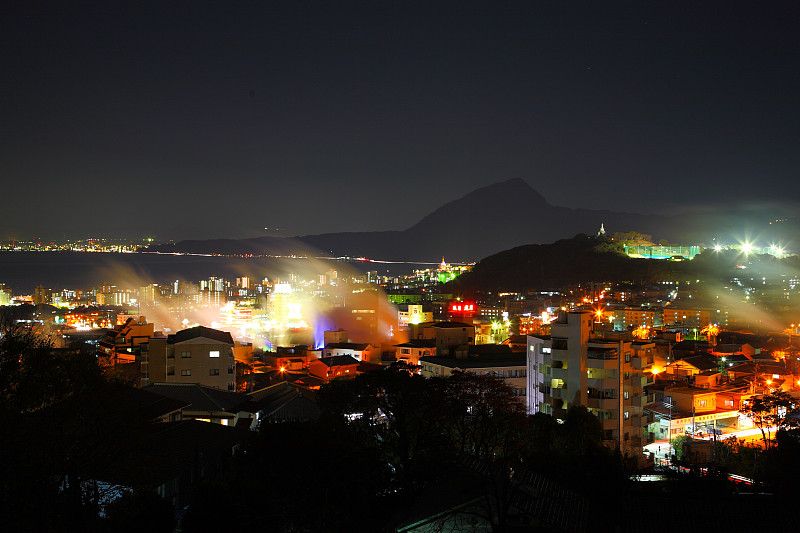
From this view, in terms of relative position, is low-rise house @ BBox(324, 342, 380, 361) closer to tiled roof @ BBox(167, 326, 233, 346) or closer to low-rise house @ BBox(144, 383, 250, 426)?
tiled roof @ BBox(167, 326, 233, 346)

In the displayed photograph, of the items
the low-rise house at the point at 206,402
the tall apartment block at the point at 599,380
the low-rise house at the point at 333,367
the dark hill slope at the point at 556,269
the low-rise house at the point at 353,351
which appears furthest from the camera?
the dark hill slope at the point at 556,269

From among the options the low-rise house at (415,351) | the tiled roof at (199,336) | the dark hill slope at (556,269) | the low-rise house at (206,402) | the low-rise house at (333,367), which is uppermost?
the dark hill slope at (556,269)

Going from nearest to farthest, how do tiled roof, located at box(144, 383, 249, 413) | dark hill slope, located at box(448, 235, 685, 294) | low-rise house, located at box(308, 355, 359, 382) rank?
tiled roof, located at box(144, 383, 249, 413), low-rise house, located at box(308, 355, 359, 382), dark hill slope, located at box(448, 235, 685, 294)

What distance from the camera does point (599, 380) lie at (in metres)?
9.47

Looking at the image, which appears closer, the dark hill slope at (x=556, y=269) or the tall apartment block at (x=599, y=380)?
the tall apartment block at (x=599, y=380)

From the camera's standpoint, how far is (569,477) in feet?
17.0

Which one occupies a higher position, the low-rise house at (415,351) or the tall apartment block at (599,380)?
the tall apartment block at (599,380)

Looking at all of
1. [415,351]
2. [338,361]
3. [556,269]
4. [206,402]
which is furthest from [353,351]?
[556,269]

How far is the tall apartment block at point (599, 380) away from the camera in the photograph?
941cm

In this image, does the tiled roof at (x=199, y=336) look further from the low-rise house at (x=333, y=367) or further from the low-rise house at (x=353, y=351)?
the low-rise house at (x=353, y=351)

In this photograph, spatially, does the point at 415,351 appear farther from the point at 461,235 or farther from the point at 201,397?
the point at 461,235

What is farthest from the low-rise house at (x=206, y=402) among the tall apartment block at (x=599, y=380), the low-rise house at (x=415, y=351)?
the low-rise house at (x=415, y=351)

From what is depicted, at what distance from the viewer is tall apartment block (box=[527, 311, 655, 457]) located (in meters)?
9.41

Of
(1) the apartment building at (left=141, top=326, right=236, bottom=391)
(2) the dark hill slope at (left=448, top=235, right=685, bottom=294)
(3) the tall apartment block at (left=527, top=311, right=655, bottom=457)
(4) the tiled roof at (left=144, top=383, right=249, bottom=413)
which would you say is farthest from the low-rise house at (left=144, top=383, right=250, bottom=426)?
(2) the dark hill slope at (left=448, top=235, right=685, bottom=294)
